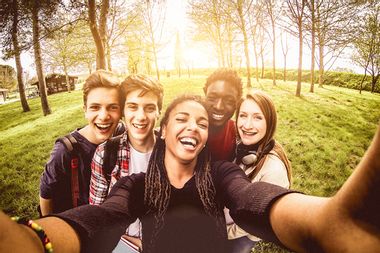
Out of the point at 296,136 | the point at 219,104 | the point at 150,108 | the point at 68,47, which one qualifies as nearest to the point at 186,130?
the point at 150,108

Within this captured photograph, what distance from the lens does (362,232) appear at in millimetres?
414

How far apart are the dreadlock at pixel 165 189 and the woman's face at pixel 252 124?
0.39m

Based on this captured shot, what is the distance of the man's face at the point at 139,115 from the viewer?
4.63 ft

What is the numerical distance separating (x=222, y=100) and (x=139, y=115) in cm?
76

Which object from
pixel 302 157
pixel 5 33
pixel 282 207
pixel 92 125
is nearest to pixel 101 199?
pixel 92 125

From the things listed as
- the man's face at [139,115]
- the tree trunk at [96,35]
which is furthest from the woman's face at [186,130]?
the tree trunk at [96,35]

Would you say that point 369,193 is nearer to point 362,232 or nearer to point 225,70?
point 362,232

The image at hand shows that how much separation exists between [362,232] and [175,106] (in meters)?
1.06

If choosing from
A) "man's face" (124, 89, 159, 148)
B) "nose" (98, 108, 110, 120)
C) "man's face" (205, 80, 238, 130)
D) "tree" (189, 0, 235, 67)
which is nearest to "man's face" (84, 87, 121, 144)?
"nose" (98, 108, 110, 120)

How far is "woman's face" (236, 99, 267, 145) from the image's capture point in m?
1.57

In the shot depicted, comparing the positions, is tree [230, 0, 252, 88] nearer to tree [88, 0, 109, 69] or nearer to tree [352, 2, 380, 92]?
tree [352, 2, 380, 92]

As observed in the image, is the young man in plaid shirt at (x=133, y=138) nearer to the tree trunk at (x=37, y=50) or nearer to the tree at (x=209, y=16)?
the tree trunk at (x=37, y=50)

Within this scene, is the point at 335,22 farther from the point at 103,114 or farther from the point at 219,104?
the point at 103,114

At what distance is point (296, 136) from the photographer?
3107mm
